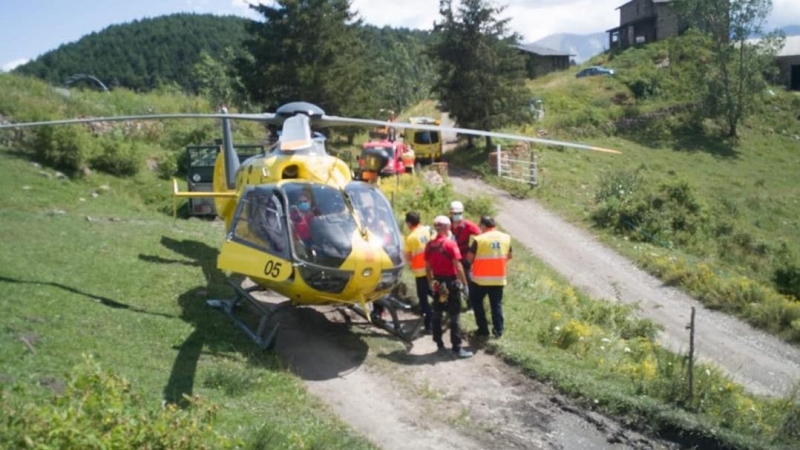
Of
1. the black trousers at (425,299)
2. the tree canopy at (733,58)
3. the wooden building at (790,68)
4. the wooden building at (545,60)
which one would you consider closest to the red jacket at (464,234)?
the black trousers at (425,299)

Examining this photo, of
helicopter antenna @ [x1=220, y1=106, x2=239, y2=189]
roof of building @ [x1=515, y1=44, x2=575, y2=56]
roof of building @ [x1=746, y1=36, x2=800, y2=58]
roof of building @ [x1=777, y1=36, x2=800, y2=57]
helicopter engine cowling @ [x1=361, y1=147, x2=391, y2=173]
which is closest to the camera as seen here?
helicopter engine cowling @ [x1=361, y1=147, x2=391, y2=173]

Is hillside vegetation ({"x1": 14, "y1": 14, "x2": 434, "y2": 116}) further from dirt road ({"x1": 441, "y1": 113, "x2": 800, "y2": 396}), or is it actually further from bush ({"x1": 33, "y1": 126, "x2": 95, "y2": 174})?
bush ({"x1": 33, "y1": 126, "x2": 95, "y2": 174})

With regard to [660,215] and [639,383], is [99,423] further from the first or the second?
[660,215]

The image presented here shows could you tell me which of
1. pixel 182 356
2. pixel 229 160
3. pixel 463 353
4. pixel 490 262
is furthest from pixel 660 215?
pixel 182 356

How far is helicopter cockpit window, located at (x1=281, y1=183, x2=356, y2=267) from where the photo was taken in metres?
10.6

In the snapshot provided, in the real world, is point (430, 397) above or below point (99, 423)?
below

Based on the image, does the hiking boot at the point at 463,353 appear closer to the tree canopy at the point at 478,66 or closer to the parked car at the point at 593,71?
the tree canopy at the point at 478,66

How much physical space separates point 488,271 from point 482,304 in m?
0.58

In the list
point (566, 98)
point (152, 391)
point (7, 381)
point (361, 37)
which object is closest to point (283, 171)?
point (152, 391)

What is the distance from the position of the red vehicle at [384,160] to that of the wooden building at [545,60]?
41709 millimetres

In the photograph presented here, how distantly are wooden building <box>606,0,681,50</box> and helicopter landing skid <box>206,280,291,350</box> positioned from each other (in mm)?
56647

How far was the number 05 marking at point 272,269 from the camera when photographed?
1083 centimetres

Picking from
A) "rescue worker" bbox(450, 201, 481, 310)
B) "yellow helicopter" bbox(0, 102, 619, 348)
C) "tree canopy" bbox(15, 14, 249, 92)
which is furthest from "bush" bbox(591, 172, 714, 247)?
"tree canopy" bbox(15, 14, 249, 92)

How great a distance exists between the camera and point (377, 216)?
11477mm
